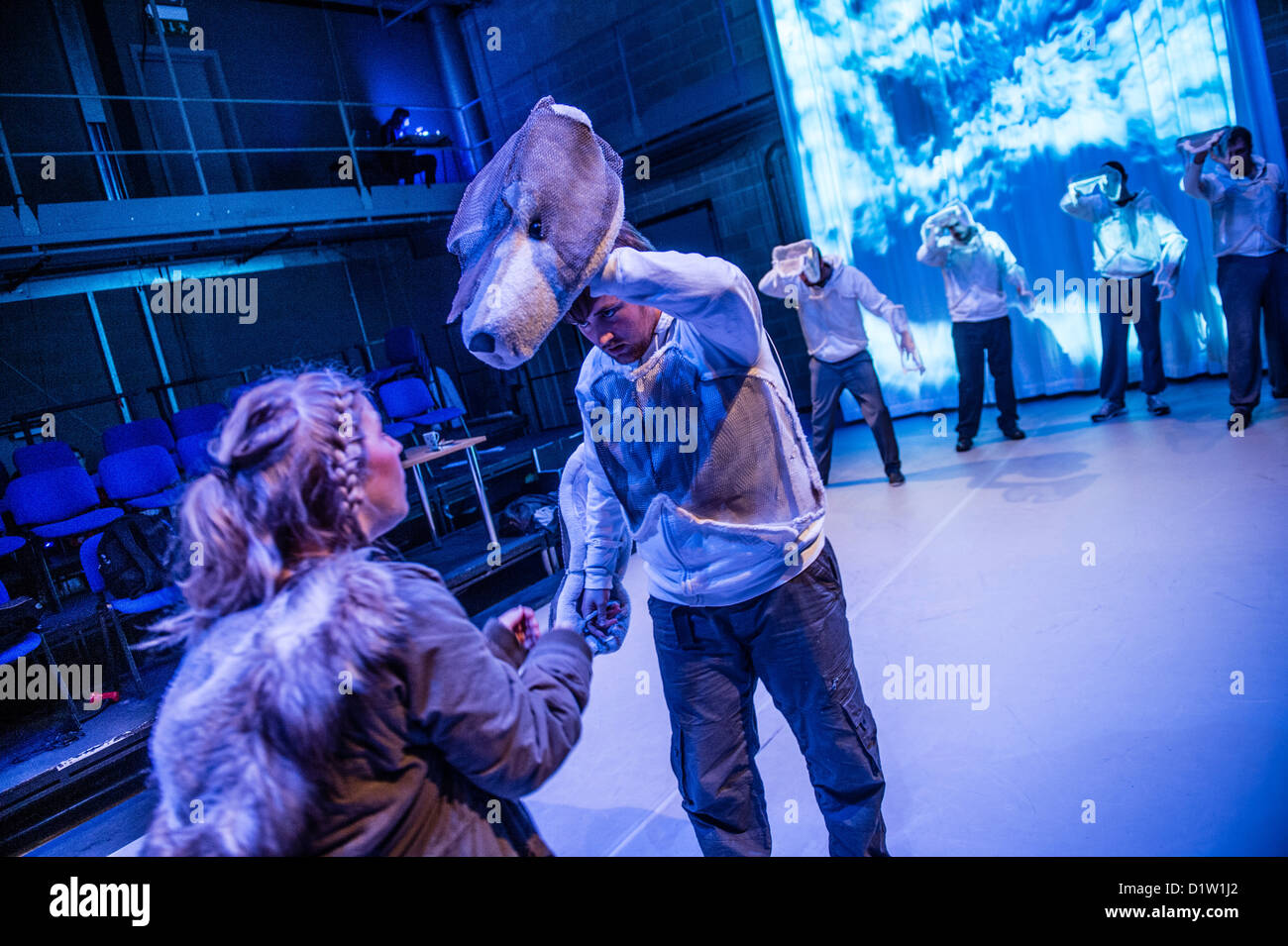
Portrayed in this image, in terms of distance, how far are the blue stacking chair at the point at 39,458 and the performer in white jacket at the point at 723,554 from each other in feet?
21.7

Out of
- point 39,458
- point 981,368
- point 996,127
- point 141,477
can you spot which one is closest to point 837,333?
point 981,368

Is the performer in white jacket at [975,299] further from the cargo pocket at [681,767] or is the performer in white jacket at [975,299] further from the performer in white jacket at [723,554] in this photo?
the cargo pocket at [681,767]

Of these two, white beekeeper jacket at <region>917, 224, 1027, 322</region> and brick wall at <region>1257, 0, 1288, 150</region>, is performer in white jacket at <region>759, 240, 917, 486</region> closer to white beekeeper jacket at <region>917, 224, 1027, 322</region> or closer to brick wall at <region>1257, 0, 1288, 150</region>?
white beekeeper jacket at <region>917, 224, 1027, 322</region>

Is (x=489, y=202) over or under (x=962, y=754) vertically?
over

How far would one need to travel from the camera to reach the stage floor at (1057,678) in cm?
225

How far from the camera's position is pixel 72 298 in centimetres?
881

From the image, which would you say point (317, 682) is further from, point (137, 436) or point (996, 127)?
point (996, 127)

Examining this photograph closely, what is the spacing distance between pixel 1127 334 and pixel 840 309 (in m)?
2.38

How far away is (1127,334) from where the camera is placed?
20.7 ft
